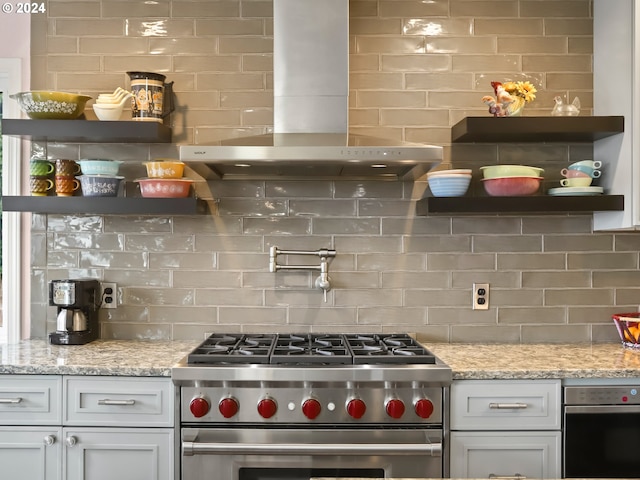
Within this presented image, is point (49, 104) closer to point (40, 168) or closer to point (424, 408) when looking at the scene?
point (40, 168)

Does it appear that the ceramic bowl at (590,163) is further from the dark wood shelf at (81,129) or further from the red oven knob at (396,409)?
the dark wood shelf at (81,129)

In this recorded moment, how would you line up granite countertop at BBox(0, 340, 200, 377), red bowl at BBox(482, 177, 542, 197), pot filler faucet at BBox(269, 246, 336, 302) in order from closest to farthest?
granite countertop at BBox(0, 340, 200, 377)
red bowl at BBox(482, 177, 542, 197)
pot filler faucet at BBox(269, 246, 336, 302)

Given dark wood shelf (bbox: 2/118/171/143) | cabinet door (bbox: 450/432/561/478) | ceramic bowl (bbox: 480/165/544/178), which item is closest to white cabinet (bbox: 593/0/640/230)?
ceramic bowl (bbox: 480/165/544/178)

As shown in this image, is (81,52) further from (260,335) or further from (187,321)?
(260,335)

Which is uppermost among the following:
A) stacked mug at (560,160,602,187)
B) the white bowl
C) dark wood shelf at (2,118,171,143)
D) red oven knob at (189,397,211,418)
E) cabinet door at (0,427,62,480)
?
the white bowl

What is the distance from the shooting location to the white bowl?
266 centimetres

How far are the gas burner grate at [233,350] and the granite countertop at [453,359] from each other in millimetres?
109

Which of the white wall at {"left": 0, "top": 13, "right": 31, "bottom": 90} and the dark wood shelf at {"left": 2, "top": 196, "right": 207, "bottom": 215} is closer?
the dark wood shelf at {"left": 2, "top": 196, "right": 207, "bottom": 215}

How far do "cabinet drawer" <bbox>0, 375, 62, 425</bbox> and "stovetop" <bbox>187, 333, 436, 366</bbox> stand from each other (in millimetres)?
517

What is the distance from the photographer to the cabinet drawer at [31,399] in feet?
7.48

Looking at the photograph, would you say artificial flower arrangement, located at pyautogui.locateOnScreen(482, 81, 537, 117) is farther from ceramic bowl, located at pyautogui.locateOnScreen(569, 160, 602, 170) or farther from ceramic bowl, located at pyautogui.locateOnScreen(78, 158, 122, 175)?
ceramic bowl, located at pyautogui.locateOnScreen(78, 158, 122, 175)

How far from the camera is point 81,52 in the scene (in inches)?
113

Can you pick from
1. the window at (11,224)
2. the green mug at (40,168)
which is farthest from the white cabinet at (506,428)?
the window at (11,224)

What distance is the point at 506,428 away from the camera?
2.25m
